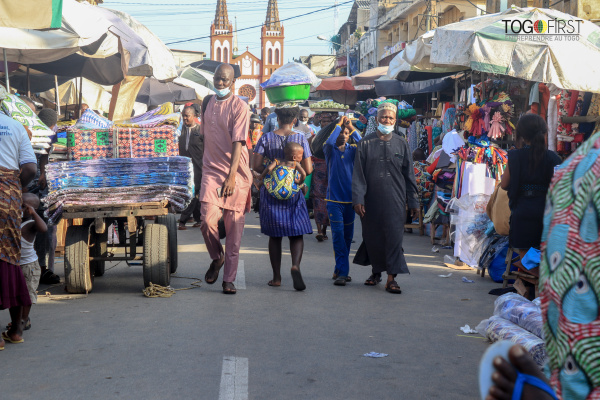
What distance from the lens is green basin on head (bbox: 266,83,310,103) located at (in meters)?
17.8

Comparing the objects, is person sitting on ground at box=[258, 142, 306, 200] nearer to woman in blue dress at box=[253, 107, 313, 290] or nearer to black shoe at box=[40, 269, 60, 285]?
woman in blue dress at box=[253, 107, 313, 290]

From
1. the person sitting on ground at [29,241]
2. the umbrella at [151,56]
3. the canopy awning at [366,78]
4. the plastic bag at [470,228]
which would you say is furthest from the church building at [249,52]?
the person sitting on ground at [29,241]

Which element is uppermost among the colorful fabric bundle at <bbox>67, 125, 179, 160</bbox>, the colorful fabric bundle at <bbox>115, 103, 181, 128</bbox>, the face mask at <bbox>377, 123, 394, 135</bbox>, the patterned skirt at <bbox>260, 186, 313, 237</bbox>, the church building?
the church building

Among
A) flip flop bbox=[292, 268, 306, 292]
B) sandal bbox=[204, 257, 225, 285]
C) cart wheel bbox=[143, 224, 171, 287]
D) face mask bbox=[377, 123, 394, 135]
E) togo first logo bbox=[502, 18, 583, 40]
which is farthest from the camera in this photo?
togo first logo bbox=[502, 18, 583, 40]

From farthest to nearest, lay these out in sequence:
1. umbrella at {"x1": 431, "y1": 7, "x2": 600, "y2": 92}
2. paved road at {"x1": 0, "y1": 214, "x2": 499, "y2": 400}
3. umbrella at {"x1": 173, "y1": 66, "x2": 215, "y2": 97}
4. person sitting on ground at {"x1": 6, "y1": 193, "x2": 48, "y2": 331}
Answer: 1. umbrella at {"x1": 173, "y1": 66, "x2": 215, "y2": 97}
2. umbrella at {"x1": 431, "y1": 7, "x2": 600, "y2": 92}
3. person sitting on ground at {"x1": 6, "y1": 193, "x2": 48, "y2": 331}
4. paved road at {"x1": 0, "y1": 214, "x2": 499, "y2": 400}

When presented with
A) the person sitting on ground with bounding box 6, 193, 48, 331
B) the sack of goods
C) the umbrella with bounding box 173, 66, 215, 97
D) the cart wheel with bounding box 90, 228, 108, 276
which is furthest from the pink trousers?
the umbrella with bounding box 173, 66, 215, 97

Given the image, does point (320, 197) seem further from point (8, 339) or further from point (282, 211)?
A: point (8, 339)

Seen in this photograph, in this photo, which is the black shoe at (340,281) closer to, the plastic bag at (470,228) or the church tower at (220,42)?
the plastic bag at (470,228)

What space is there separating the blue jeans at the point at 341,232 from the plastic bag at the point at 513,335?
242cm

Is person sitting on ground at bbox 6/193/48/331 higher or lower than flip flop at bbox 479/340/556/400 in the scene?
lower

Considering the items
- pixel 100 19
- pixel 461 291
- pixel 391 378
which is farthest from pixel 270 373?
pixel 100 19

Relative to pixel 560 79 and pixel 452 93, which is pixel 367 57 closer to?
pixel 452 93

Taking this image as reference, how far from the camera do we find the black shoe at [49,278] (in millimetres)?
8188

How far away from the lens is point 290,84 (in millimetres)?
17703
